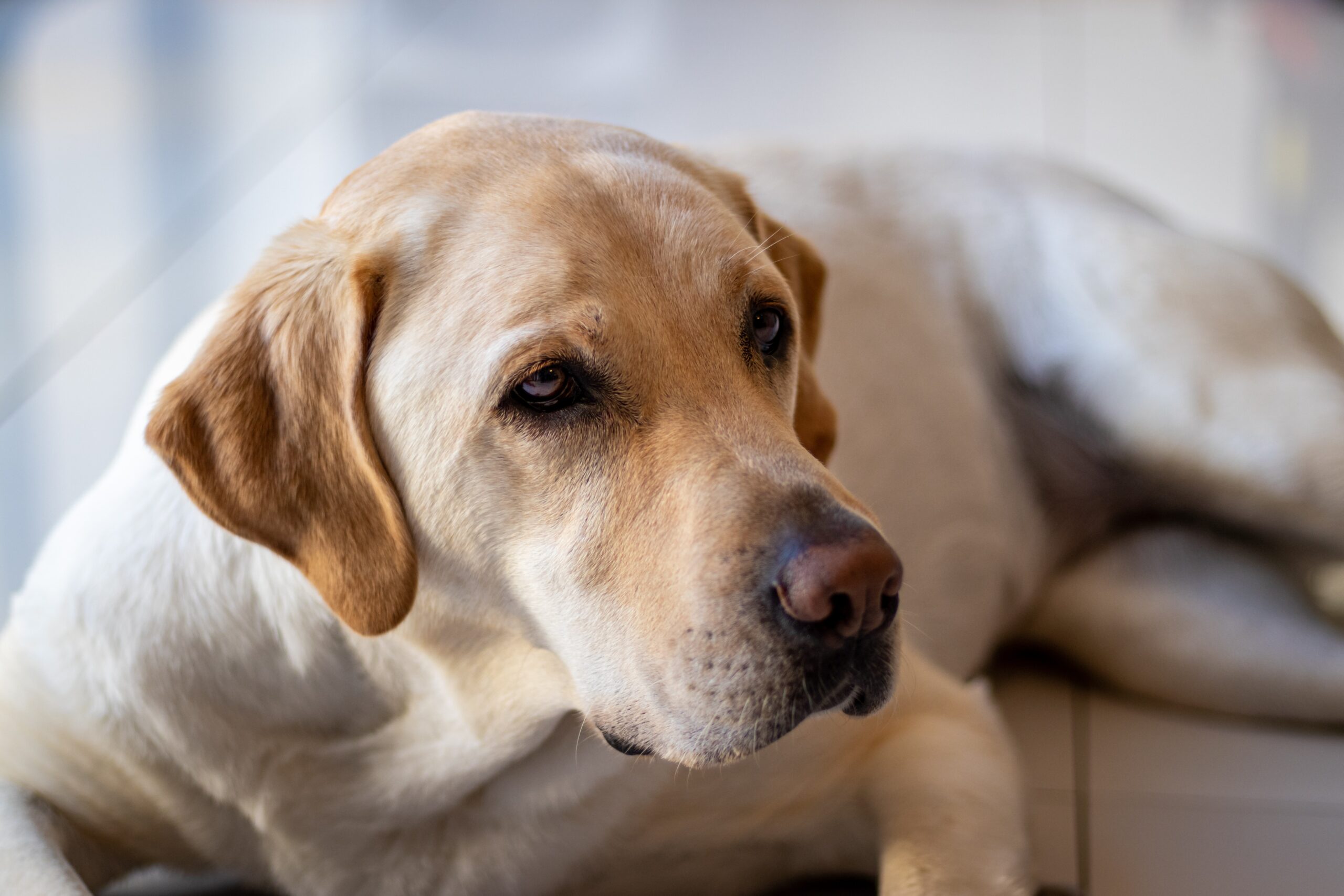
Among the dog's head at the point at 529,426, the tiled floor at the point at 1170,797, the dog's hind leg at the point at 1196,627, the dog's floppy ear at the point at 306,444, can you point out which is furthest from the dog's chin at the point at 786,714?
the dog's hind leg at the point at 1196,627

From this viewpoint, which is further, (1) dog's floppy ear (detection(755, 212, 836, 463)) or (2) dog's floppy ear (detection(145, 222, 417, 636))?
(1) dog's floppy ear (detection(755, 212, 836, 463))

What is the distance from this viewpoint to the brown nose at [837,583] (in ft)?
4.55

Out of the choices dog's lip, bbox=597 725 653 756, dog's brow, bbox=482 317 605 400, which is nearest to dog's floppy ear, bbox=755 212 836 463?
dog's brow, bbox=482 317 605 400

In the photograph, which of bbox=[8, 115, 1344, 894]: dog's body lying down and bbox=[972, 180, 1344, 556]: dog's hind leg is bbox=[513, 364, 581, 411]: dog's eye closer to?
bbox=[8, 115, 1344, 894]: dog's body lying down

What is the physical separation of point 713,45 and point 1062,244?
12.5 ft

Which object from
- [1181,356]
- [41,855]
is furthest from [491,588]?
[1181,356]

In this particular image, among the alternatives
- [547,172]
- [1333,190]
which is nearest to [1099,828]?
[547,172]

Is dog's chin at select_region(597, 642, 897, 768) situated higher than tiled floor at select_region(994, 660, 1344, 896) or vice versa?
dog's chin at select_region(597, 642, 897, 768)

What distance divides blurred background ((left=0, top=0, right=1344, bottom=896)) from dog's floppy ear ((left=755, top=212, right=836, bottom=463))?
2.44 ft

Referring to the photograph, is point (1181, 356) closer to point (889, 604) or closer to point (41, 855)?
point (889, 604)

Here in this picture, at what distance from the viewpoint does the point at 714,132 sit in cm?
514

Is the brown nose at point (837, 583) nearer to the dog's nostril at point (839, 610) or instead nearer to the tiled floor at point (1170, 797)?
the dog's nostril at point (839, 610)

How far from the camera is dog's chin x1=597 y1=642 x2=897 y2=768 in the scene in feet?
4.75

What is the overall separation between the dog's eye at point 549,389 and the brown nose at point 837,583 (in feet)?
1.08
